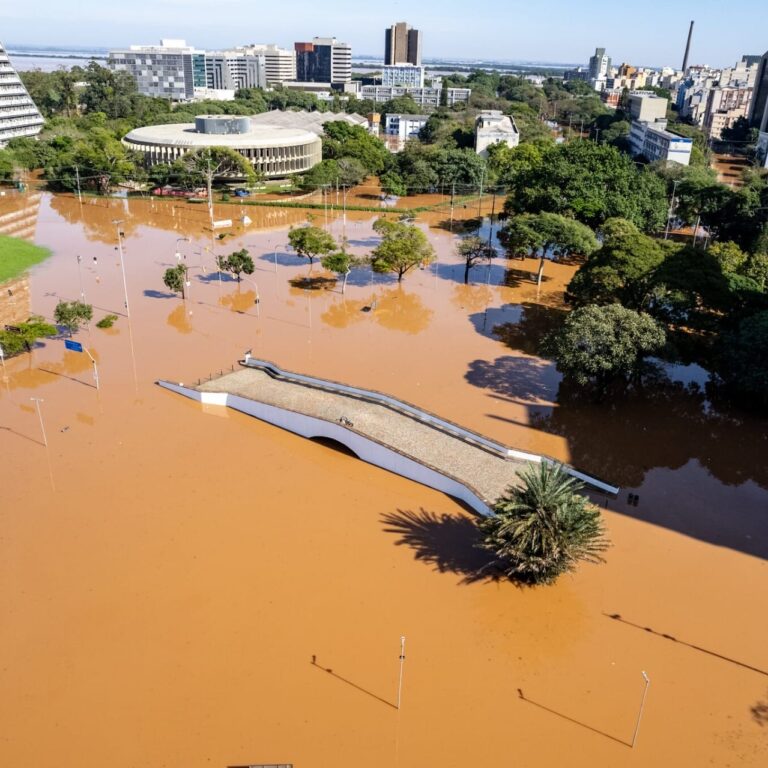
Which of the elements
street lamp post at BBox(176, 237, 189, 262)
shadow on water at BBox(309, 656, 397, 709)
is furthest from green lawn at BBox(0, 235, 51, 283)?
shadow on water at BBox(309, 656, 397, 709)

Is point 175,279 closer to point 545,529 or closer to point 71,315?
point 71,315

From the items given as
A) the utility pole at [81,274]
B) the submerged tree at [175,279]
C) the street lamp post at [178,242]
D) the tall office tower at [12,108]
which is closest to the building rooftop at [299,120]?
the tall office tower at [12,108]

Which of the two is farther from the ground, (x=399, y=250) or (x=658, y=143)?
(x=658, y=143)

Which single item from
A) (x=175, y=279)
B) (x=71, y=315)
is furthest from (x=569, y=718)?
(x=175, y=279)

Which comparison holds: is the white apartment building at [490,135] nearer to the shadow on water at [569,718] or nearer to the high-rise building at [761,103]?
the high-rise building at [761,103]

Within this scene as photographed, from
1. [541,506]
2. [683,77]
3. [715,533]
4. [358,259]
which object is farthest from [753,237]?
[683,77]

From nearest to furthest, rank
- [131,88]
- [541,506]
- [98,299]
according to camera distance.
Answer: [541,506], [98,299], [131,88]

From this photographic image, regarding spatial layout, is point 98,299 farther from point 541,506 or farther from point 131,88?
point 131,88
